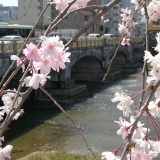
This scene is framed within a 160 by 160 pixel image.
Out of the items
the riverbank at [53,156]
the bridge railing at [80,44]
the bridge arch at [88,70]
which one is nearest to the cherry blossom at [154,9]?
the bridge railing at [80,44]

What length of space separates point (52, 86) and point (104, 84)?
477 centimetres

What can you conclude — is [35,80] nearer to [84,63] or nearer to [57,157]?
[57,157]

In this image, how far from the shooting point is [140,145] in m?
1.33

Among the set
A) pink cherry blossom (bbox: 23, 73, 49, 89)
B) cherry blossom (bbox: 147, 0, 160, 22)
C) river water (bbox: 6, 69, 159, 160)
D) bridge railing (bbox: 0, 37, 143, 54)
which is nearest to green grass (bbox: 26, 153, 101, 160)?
river water (bbox: 6, 69, 159, 160)

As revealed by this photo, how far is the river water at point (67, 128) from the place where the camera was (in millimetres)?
10406

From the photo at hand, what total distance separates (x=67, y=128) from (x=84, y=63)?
38.7 ft

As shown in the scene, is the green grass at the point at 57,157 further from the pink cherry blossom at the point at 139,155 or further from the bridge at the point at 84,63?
the pink cherry blossom at the point at 139,155

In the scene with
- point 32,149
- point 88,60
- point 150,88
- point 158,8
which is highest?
point 158,8

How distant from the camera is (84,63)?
2355 cm

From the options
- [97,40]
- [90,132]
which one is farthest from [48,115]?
[97,40]

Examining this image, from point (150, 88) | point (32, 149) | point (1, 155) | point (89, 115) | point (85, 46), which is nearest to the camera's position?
point (150, 88)

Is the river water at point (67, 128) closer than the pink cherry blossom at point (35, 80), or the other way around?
the pink cherry blossom at point (35, 80)

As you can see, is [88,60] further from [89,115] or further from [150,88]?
[150,88]

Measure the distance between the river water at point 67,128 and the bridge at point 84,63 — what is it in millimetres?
1204
